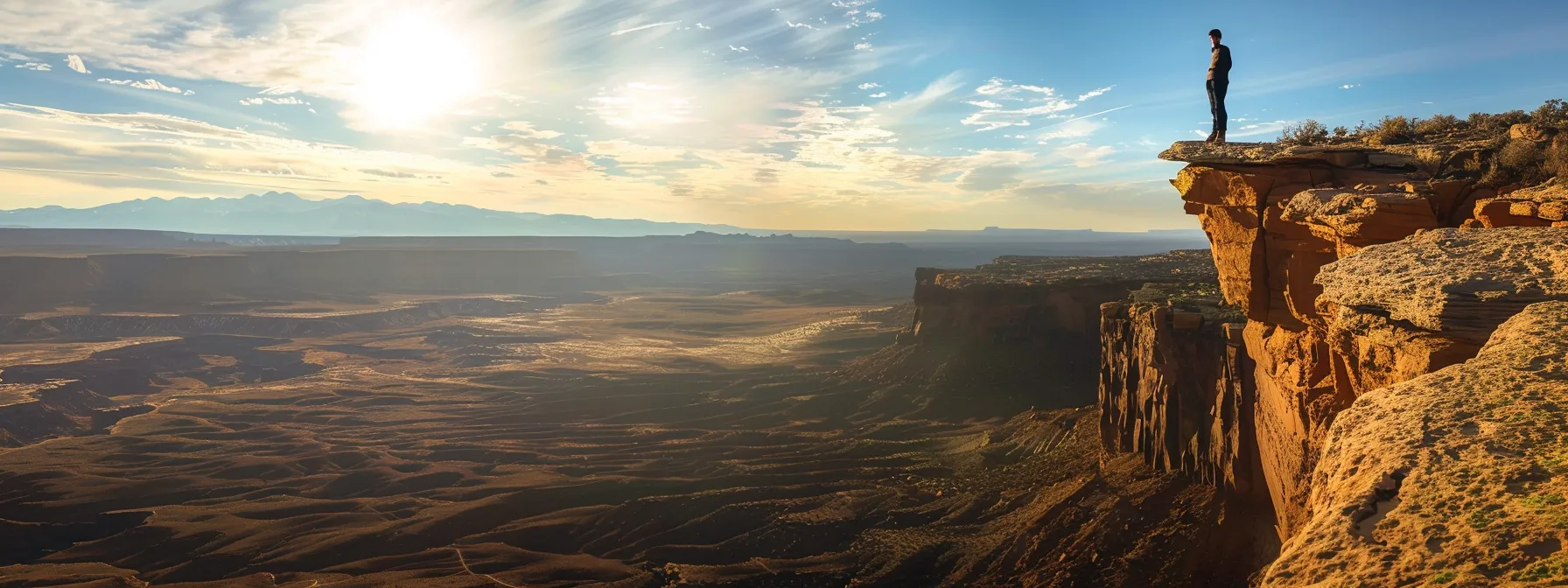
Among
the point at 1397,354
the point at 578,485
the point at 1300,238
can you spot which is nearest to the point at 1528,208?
the point at 1397,354

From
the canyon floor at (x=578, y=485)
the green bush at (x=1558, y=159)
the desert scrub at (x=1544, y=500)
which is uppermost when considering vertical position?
the green bush at (x=1558, y=159)

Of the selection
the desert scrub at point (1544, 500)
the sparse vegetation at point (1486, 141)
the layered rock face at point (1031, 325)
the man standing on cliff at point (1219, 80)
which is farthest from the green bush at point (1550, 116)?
the layered rock face at point (1031, 325)

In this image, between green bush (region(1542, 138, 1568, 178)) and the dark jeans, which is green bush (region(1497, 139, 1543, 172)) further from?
the dark jeans

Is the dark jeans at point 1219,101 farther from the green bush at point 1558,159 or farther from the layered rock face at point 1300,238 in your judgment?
the green bush at point 1558,159

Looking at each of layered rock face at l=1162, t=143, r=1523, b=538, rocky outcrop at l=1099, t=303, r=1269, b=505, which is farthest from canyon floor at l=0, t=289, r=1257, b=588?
layered rock face at l=1162, t=143, r=1523, b=538

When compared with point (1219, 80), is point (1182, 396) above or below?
below

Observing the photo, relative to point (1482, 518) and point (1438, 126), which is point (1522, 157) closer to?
point (1438, 126)

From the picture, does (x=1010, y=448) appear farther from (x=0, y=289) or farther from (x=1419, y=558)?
(x=0, y=289)
